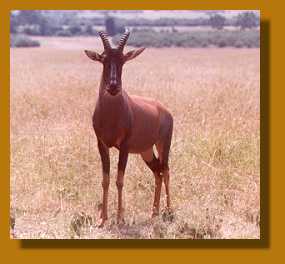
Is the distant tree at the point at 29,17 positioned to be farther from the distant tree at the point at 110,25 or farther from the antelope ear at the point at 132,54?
the antelope ear at the point at 132,54

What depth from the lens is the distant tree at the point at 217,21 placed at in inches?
352

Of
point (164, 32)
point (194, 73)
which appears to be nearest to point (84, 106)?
point (164, 32)

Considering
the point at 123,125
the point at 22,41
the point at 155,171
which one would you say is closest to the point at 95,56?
the point at 123,125

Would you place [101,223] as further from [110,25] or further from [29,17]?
[29,17]

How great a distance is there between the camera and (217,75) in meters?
12.0

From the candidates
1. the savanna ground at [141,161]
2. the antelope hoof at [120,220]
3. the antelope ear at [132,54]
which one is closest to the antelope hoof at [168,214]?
the savanna ground at [141,161]

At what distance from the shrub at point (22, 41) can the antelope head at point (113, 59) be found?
A: 3.74 metres

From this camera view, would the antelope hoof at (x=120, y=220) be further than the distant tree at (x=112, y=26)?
No

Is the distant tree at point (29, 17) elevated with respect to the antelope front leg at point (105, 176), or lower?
elevated

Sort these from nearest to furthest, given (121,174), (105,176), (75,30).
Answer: (121,174) → (105,176) → (75,30)

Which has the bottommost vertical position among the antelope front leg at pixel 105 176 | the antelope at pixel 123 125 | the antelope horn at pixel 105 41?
the antelope front leg at pixel 105 176

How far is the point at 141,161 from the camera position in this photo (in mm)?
9047

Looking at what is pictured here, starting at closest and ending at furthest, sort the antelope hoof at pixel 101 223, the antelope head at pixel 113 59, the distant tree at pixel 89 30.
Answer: the antelope head at pixel 113 59 < the antelope hoof at pixel 101 223 < the distant tree at pixel 89 30

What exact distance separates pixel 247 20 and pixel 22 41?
4524 mm
